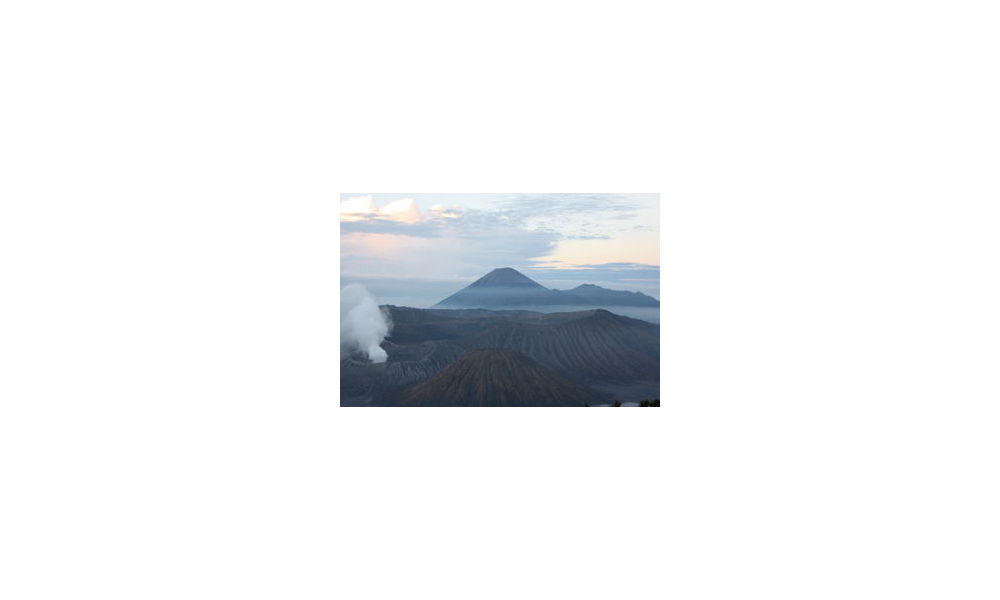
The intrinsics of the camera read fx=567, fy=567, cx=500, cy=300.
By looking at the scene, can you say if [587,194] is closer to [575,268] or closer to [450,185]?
[575,268]

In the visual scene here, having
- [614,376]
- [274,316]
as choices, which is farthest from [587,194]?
[274,316]

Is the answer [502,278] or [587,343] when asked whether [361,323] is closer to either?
[502,278]

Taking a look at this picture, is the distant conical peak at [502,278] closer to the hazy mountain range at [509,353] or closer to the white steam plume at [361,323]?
the hazy mountain range at [509,353]

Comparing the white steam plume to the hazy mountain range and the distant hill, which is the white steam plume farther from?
the distant hill

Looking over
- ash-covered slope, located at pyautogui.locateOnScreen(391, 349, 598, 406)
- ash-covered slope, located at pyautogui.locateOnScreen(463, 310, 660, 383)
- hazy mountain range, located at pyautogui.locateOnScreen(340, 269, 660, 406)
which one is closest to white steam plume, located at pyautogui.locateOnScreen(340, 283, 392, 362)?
hazy mountain range, located at pyautogui.locateOnScreen(340, 269, 660, 406)

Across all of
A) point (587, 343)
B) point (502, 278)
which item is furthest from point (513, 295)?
point (587, 343)

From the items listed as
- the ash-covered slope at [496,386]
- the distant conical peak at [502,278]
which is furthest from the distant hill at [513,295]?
the ash-covered slope at [496,386]
